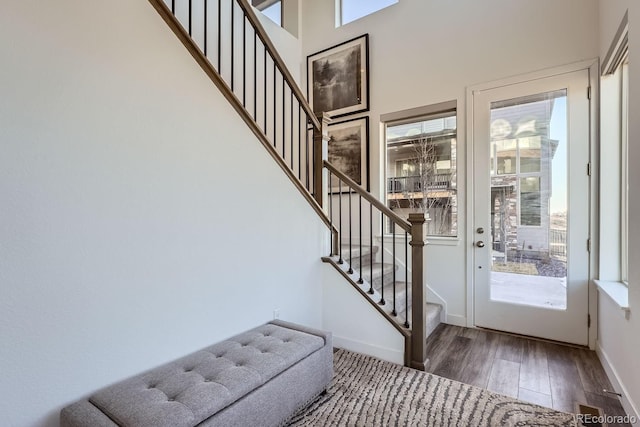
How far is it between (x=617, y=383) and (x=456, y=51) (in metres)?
A: 3.17

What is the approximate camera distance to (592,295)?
2736 mm

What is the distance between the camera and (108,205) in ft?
5.16

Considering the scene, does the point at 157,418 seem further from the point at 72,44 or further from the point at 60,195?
the point at 72,44

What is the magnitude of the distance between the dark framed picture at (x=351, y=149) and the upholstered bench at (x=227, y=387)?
7.48 feet

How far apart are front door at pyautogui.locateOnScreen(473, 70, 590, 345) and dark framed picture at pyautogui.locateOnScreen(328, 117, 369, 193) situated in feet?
4.06

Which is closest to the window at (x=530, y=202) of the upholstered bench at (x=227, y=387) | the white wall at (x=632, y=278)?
the white wall at (x=632, y=278)

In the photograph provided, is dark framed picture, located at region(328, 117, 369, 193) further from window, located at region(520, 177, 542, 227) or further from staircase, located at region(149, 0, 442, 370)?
window, located at region(520, 177, 542, 227)

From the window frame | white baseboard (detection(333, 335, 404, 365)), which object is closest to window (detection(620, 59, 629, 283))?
the window frame

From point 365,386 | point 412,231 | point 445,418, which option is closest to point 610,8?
point 412,231

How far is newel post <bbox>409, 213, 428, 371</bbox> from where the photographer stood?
2406mm

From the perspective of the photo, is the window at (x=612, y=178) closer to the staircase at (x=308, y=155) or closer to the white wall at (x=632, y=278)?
the white wall at (x=632, y=278)

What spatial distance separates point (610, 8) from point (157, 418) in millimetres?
3830

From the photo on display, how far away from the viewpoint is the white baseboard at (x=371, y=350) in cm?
250

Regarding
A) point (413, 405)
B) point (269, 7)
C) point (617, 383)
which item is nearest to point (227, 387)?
point (413, 405)
